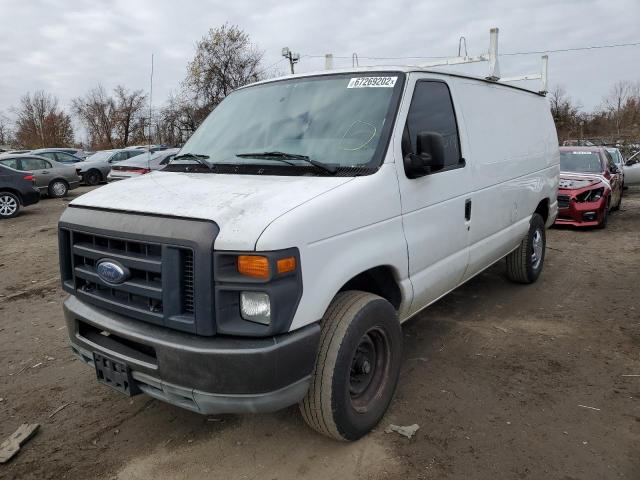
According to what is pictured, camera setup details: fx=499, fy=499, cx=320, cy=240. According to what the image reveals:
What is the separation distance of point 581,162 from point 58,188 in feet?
49.9

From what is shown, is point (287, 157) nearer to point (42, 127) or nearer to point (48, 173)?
point (48, 173)

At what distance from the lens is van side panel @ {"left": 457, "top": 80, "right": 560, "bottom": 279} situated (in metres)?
4.13

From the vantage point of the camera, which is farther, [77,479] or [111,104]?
[111,104]

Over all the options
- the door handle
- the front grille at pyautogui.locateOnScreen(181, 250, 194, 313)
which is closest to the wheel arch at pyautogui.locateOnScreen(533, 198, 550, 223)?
the door handle

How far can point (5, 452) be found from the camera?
2.97 m

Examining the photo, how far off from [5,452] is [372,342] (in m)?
2.29

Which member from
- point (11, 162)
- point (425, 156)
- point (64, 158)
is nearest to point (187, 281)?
point (425, 156)

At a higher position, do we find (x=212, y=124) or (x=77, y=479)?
(x=212, y=124)

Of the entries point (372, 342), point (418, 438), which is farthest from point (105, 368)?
point (418, 438)

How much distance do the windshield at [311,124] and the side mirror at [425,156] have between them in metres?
0.22

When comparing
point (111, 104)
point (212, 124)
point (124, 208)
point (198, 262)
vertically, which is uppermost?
point (111, 104)

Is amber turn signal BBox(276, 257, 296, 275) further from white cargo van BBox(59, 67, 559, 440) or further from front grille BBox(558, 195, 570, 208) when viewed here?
front grille BBox(558, 195, 570, 208)

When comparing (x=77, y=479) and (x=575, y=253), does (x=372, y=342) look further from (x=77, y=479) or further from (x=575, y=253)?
(x=575, y=253)

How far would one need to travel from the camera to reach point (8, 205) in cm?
1283
